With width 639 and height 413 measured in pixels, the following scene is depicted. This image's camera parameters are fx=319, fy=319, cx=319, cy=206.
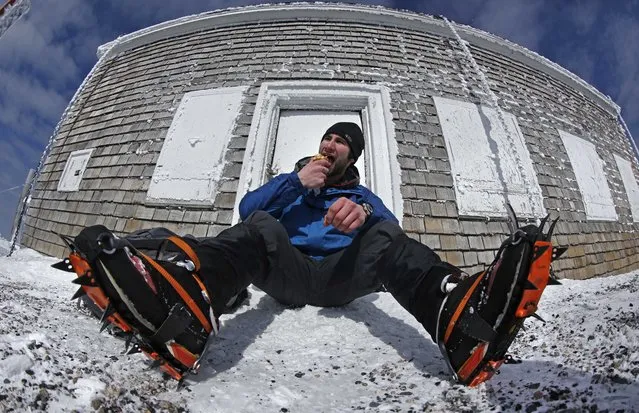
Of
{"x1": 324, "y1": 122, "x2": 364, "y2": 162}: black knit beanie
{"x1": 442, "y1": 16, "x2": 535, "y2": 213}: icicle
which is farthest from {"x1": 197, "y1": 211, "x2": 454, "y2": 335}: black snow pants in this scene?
{"x1": 442, "y1": 16, "x2": 535, "y2": 213}: icicle

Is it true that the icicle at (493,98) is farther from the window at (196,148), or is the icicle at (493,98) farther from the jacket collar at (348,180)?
the window at (196,148)

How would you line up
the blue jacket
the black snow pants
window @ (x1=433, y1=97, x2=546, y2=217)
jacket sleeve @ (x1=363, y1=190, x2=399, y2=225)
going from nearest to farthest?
the black snow pants
jacket sleeve @ (x1=363, y1=190, x2=399, y2=225)
the blue jacket
window @ (x1=433, y1=97, x2=546, y2=217)

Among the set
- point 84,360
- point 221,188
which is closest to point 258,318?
point 84,360

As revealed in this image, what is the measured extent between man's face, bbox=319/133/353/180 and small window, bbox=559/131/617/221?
4.97 metres

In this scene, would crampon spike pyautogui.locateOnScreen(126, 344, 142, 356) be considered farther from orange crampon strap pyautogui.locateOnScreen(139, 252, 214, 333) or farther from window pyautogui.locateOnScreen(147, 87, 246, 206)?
window pyautogui.locateOnScreen(147, 87, 246, 206)

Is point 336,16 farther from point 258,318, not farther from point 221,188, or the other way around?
point 258,318

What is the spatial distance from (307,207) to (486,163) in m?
3.39

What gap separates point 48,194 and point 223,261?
18.8 ft

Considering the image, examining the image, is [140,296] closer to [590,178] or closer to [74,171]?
[74,171]

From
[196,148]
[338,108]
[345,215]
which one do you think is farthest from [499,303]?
[196,148]

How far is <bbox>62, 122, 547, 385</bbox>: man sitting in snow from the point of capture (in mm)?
902

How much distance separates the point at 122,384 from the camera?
915 millimetres

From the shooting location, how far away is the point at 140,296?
35.5 inches

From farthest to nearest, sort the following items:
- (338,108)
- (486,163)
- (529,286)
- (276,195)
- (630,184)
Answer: (630,184) < (338,108) < (486,163) < (276,195) < (529,286)
